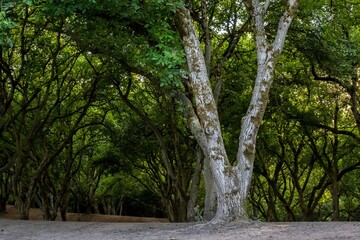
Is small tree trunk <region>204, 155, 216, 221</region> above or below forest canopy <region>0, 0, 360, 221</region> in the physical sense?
below

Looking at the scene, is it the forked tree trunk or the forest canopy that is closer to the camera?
the forked tree trunk

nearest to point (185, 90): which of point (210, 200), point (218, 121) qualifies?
point (210, 200)

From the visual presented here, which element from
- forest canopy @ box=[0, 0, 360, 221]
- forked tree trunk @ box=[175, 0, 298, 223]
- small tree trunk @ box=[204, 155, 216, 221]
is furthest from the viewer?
small tree trunk @ box=[204, 155, 216, 221]

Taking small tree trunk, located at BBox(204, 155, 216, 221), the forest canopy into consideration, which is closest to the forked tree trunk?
the forest canopy

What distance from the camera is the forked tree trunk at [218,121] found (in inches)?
349

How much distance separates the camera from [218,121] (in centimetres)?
939

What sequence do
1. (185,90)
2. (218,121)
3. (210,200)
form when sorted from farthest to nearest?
(185,90)
(210,200)
(218,121)

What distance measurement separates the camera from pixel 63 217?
2384 centimetres

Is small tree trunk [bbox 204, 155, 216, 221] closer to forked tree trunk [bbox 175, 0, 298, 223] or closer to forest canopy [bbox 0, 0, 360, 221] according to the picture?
forest canopy [bbox 0, 0, 360, 221]

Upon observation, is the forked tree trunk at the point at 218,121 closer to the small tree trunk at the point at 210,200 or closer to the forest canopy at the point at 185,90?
the forest canopy at the point at 185,90

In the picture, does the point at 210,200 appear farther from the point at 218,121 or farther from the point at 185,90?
the point at 185,90

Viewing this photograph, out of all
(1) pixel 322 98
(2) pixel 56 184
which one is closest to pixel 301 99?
(1) pixel 322 98

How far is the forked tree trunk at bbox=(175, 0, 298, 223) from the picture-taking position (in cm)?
888

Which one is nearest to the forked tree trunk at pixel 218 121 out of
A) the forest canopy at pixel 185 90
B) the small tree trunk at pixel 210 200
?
the forest canopy at pixel 185 90
